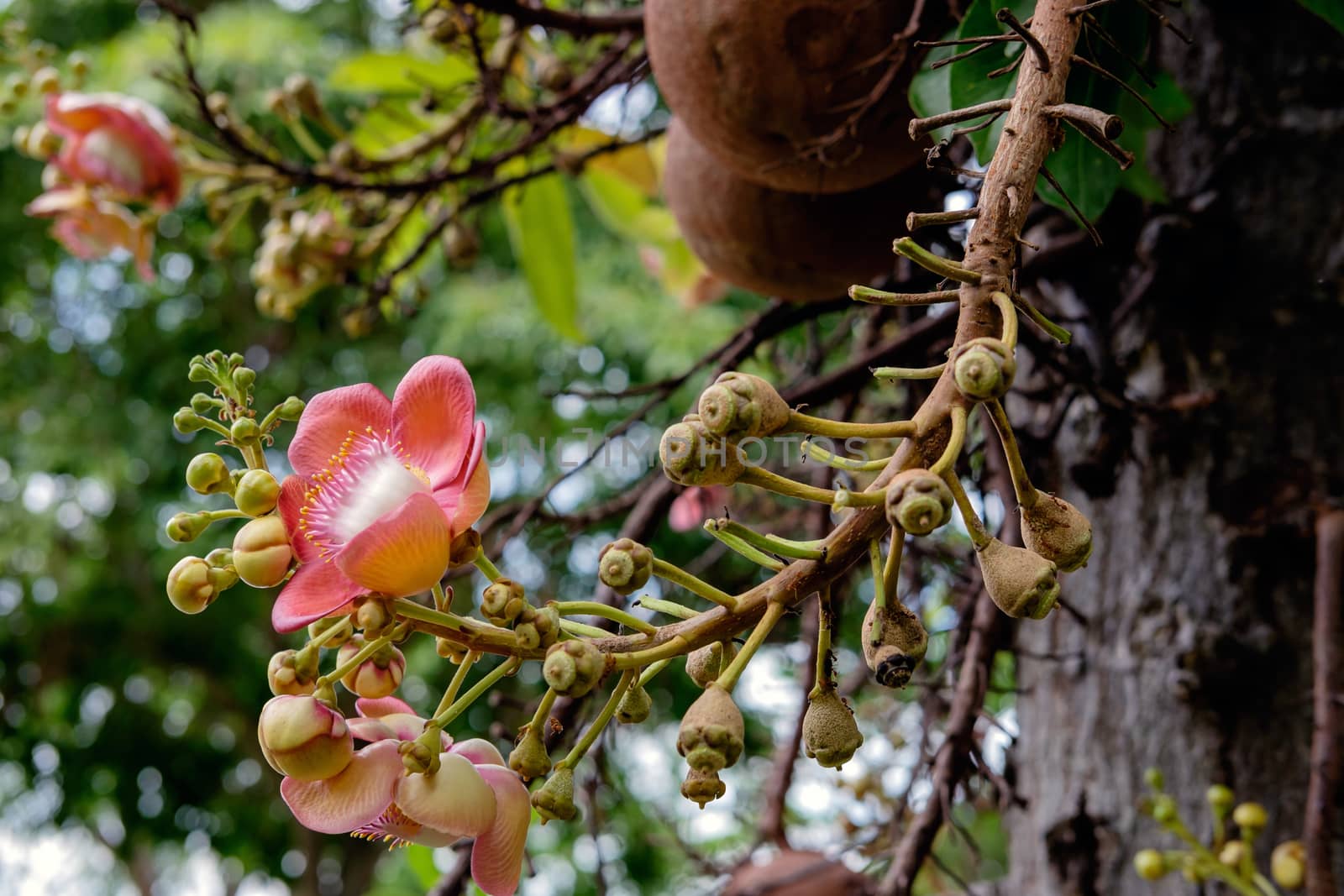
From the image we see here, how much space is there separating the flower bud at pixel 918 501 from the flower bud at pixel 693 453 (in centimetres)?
6

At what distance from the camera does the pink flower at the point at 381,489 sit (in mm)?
398

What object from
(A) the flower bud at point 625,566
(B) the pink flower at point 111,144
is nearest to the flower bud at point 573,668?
(A) the flower bud at point 625,566

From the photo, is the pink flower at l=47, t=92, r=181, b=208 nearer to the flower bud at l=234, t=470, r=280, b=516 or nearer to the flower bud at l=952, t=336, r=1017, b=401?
the flower bud at l=234, t=470, r=280, b=516

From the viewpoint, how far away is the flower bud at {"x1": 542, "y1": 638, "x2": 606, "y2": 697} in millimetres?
355

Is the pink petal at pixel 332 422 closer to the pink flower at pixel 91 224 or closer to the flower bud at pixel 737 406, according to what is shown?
the flower bud at pixel 737 406

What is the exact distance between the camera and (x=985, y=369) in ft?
1.07

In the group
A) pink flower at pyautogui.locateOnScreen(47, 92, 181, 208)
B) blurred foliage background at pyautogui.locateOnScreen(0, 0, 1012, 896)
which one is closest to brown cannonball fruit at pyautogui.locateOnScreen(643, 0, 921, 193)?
pink flower at pyautogui.locateOnScreen(47, 92, 181, 208)

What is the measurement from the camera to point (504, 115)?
3.72 ft

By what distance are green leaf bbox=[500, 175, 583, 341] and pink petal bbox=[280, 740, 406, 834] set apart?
1144 millimetres

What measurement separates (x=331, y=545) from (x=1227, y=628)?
0.83 metres

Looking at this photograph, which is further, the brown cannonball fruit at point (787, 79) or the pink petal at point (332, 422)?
the brown cannonball fruit at point (787, 79)

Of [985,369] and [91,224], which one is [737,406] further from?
[91,224]

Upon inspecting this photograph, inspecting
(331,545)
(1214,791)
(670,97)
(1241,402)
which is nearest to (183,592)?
(331,545)

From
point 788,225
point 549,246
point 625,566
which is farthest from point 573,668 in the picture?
point 549,246
